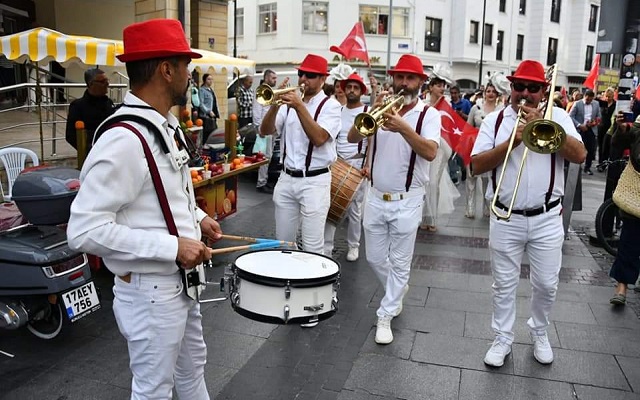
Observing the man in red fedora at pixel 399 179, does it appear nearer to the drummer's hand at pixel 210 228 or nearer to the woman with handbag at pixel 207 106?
the drummer's hand at pixel 210 228

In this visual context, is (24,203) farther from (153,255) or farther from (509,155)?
(509,155)

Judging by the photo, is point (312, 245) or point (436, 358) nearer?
point (436, 358)

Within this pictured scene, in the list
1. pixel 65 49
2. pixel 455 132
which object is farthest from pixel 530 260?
pixel 65 49

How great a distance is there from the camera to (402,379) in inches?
150

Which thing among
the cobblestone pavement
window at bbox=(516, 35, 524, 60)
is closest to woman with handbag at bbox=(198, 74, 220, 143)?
the cobblestone pavement

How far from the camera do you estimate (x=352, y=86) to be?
23.6 ft

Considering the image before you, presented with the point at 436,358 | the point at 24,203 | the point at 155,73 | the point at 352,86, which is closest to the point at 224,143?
the point at 352,86

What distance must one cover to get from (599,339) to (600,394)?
3.25 feet

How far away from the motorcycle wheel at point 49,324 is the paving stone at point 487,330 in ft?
10.6

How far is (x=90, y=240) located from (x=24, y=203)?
2.39 meters

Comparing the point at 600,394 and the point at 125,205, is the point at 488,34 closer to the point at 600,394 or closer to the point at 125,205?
the point at 600,394

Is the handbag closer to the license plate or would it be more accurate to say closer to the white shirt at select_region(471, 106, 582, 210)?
the white shirt at select_region(471, 106, 582, 210)

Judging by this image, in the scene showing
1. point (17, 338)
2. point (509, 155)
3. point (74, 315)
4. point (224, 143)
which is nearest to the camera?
point (509, 155)

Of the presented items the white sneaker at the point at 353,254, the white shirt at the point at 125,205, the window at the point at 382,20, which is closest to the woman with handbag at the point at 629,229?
the white sneaker at the point at 353,254
